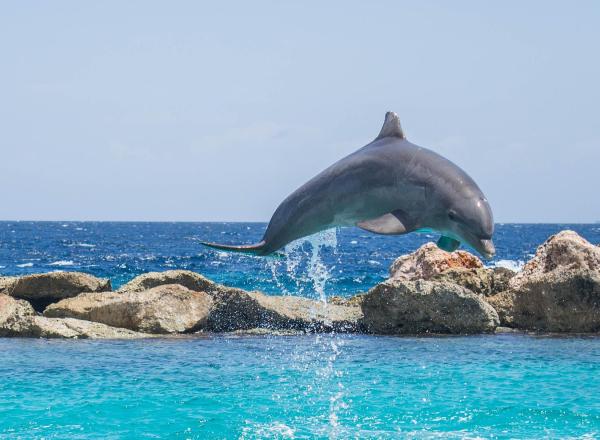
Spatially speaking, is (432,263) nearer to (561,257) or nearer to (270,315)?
(561,257)

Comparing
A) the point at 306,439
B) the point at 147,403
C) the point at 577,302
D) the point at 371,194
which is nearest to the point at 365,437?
the point at 306,439

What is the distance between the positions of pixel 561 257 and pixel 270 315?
6.03 meters

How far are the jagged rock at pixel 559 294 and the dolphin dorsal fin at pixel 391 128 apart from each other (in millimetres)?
10283

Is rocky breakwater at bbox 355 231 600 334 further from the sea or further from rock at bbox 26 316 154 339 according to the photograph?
rock at bbox 26 316 154 339

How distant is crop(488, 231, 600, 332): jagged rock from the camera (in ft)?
51.3

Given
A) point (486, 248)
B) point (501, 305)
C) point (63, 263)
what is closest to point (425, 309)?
point (501, 305)

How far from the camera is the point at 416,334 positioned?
1588 cm

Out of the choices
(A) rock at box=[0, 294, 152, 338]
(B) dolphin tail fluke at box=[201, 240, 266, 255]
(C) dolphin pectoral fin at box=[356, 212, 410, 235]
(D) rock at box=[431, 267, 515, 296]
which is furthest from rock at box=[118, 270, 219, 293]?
(C) dolphin pectoral fin at box=[356, 212, 410, 235]

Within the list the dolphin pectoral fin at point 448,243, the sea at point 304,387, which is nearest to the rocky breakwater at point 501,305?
the sea at point 304,387

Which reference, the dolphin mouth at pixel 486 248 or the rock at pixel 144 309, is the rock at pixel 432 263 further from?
the dolphin mouth at pixel 486 248

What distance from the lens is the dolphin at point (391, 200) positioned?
558 cm

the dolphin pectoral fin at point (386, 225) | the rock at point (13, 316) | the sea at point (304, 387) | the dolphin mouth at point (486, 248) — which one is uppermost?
the dolphin pectoral fin at point (386, 225)

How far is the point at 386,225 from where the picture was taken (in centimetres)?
573

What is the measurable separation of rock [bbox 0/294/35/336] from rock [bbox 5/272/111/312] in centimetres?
134
